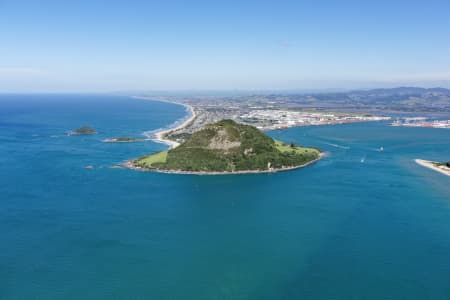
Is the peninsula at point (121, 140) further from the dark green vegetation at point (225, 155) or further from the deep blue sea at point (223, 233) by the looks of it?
the dark green vegetation at point (225, 155)

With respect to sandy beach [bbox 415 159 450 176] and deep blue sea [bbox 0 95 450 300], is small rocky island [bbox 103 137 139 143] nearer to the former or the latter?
deep blue sea [bbox 0 95 450 300]

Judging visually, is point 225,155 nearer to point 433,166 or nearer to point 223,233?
point 223,233

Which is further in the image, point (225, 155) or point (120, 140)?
point (120, 140)

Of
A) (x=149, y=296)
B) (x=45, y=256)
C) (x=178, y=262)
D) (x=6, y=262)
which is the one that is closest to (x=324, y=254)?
(x=178, y=262)

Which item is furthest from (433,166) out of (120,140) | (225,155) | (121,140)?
(120,140)

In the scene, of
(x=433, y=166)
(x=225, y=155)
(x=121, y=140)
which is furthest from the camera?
(x=121, y=140)

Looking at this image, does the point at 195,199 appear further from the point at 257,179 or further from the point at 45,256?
the point at 45,256
